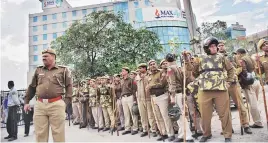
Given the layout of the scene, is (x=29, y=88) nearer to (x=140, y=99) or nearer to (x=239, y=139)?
(x=140, y=99)

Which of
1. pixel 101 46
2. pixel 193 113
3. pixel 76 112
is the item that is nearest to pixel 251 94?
pixel 193 113

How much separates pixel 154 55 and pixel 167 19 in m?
26.2

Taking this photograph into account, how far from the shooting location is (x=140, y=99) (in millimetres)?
7418

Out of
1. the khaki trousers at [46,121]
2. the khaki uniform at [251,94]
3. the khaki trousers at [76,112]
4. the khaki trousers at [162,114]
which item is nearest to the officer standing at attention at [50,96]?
the khaki trousers at [46,121]

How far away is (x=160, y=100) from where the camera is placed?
20.7 feet

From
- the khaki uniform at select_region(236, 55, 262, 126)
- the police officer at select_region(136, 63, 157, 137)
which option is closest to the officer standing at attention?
the police officer at select_region(136, 63, 157, 137)

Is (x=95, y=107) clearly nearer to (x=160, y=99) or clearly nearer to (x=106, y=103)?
(x=106, y=103)

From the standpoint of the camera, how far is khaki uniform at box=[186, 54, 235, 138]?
4.99 m

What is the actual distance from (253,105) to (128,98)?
3.58m

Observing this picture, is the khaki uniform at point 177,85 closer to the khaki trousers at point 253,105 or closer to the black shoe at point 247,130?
the black shoe at point 247,130

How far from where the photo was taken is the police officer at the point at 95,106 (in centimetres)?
944

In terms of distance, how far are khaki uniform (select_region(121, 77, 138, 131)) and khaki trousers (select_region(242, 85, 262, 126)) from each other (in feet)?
10.5

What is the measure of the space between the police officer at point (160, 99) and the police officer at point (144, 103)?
0.41 metres

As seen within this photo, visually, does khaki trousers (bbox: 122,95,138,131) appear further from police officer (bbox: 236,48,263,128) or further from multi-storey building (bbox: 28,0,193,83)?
multi-storey building (bbox: 28,0,193,83)
